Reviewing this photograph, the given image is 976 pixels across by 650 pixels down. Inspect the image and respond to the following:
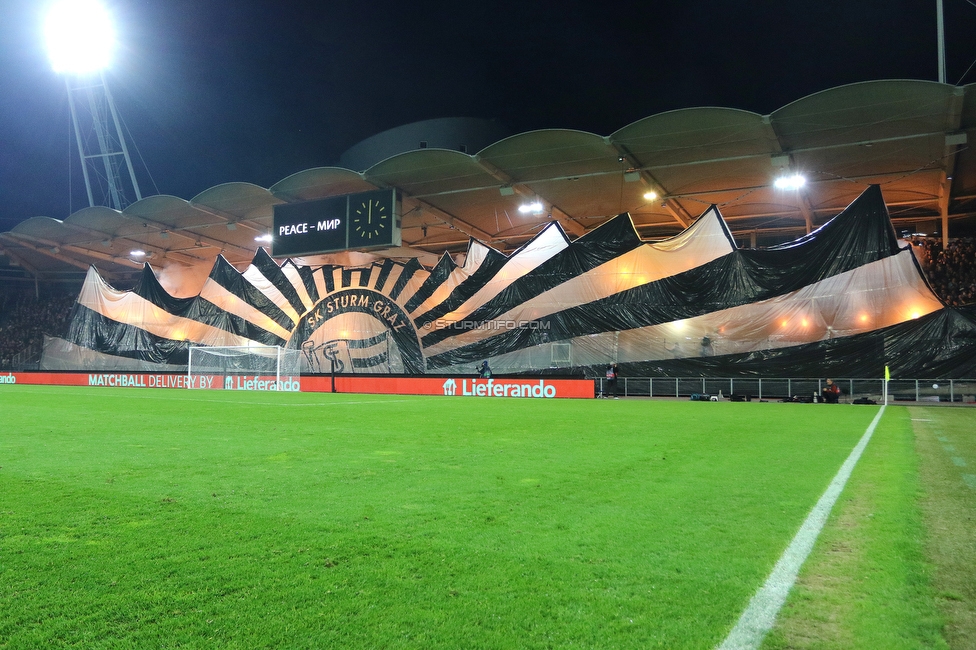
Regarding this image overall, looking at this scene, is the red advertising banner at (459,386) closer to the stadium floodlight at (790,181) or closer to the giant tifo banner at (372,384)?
the giant tifo banner at (372,384)

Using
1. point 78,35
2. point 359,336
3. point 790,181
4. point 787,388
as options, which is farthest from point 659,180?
point 78,35

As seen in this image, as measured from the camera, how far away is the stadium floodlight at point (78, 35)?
115 feet

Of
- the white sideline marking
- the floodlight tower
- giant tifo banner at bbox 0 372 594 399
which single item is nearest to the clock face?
giant tifo banner at bbox 0 372 594 399

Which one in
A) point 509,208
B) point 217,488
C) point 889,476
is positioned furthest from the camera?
point 509,208

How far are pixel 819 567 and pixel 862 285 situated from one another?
22554 millimetres

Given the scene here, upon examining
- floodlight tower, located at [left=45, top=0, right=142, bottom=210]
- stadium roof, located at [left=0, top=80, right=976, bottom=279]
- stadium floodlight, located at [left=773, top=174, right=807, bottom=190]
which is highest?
floodlight tower, located at [left=45, top=0, right=142, bottom=210]

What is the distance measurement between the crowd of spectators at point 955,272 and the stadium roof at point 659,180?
185 cm

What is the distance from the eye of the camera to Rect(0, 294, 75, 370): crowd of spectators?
4259 cm

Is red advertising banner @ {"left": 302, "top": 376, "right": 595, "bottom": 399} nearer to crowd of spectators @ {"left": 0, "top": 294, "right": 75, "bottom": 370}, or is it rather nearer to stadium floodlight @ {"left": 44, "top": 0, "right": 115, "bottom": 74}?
stadium floodlight @ {"left": 44, "top": 0, "right": 115, "bottom": 74}

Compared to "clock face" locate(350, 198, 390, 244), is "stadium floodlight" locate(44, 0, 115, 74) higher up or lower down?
higher up

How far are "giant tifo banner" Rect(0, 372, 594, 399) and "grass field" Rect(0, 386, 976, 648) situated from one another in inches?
658

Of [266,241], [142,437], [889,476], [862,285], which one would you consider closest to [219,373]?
[266,241]

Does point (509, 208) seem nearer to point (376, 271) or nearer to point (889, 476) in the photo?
point (376, 271)

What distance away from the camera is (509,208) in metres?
29.5
